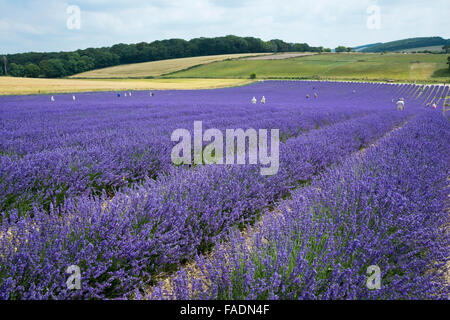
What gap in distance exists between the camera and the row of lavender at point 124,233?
1382 millimetres

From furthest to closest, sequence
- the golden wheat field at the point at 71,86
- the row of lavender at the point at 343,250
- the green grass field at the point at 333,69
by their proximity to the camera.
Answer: the green grass field at the point at 333,69
the golden wheat field at the point at 71,86
the row of lavender at the point at 343,250

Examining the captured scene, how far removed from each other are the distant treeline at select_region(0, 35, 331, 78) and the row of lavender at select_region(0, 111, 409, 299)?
209ft

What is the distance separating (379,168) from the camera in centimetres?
283

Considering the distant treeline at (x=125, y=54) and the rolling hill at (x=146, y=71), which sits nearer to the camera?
the rolling hill at (x=146, y=71)

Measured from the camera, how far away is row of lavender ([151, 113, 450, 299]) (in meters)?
1.29

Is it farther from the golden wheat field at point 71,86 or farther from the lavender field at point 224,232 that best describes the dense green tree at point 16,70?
the lavender field at point 224,232

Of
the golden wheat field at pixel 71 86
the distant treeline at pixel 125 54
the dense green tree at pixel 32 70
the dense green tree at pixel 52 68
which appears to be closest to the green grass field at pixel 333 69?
the golden wheat field at pixel 71 86

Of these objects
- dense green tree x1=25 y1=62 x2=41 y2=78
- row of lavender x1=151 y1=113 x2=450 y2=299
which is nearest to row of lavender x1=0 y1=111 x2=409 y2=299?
row of lavender x1=151 y1=113 x2=450 y2=299

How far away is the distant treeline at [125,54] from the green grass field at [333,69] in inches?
833

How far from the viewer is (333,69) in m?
45.4

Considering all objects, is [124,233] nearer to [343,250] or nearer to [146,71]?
[343,250]

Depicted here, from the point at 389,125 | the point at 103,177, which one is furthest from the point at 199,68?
the point at 103,177
